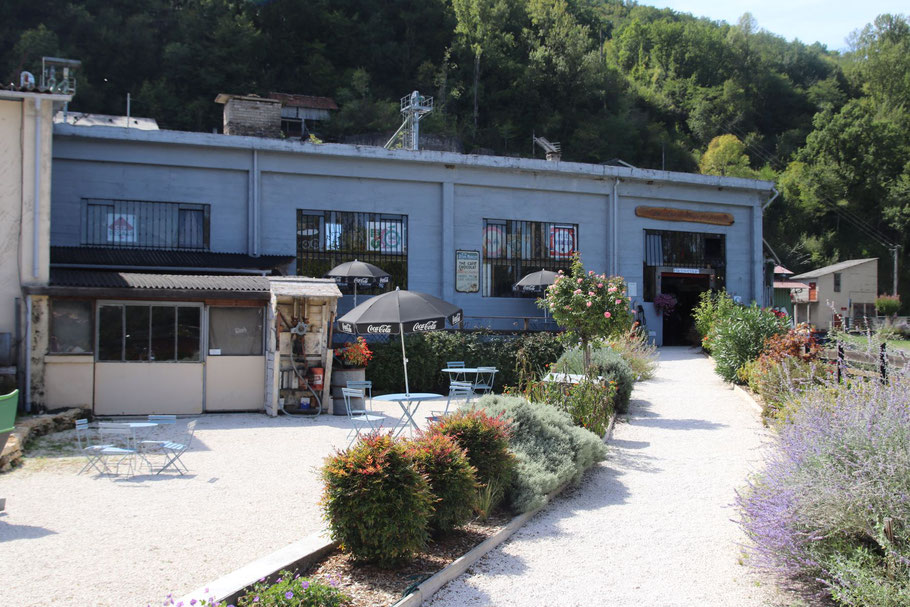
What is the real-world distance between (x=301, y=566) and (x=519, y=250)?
18.0m

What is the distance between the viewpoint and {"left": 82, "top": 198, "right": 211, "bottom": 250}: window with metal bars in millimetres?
18375

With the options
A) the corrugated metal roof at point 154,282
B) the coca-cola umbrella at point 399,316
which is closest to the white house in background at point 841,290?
the corrugated metal roof at point 154,282

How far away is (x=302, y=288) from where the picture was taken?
1336cm

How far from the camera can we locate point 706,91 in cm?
7469

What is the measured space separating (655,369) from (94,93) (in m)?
38.3

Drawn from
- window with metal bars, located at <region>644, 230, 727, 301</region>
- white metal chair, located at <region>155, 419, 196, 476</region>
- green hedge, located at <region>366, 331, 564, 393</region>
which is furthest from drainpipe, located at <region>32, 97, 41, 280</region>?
window with metal bars, located at <region>644, 230, 727, 301</region>

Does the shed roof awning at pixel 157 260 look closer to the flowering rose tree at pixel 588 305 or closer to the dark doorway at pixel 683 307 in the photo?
the flowering rose tree at pixel 588 305

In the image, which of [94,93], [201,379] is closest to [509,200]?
[201,379]

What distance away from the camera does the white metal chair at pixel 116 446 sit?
27.8ft

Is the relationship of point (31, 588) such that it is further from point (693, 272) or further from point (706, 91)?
point (706, 91)

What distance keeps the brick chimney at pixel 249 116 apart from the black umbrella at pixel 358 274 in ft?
23.3

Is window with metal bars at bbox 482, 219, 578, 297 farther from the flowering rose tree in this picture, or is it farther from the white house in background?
the white house in background

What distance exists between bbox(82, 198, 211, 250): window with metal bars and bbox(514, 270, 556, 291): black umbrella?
8.69m

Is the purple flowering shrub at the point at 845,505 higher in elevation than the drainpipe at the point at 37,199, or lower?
lower
